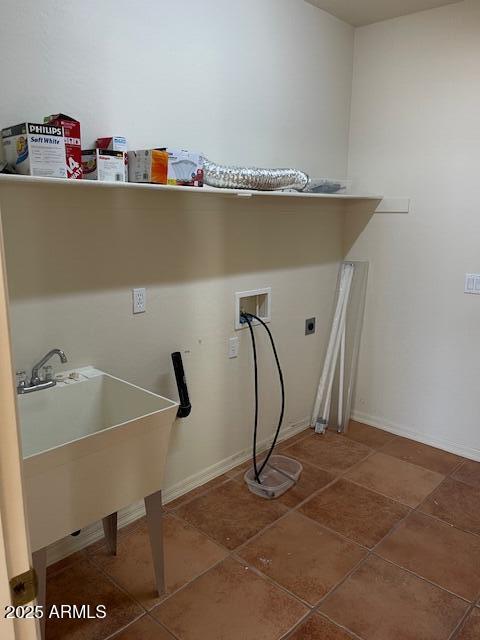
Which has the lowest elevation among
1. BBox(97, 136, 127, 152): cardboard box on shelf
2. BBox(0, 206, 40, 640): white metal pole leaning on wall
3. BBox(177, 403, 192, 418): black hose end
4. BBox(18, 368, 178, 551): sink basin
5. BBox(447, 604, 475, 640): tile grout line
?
BBox(447, 604, 475, 640): tile grout line

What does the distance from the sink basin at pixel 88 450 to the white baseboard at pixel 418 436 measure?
208 cm

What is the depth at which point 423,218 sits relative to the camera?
3121mm

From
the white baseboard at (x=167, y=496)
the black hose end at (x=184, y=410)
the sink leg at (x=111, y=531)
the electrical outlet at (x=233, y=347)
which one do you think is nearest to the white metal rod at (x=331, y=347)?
the white baseboard at (x=167, y=496)

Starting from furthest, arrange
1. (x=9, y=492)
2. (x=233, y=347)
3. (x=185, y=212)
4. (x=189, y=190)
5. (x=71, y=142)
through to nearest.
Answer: (x=233, y=347)
(x=185, y=212)
(x=189, y=190)
(x=71, y=142)
(x=9, y=492)

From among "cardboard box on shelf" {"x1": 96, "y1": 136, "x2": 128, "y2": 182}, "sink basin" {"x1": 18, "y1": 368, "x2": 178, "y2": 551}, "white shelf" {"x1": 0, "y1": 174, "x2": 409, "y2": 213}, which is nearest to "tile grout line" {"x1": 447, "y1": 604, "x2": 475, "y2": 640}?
"sink basin" {"x1": 18, "y1": 368, "x2": 178, "y2": 551}

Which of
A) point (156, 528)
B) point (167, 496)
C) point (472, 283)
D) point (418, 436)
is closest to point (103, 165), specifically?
point (156, 528)

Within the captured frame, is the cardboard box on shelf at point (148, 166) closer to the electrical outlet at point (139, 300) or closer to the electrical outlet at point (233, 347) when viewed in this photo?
the electrical outlet at point (139, 300)

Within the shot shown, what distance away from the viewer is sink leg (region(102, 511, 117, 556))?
2.14 metres

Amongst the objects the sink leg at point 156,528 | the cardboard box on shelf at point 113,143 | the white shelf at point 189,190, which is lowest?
the sink leg at point 156,528

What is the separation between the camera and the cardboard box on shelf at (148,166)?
1922 millimetres

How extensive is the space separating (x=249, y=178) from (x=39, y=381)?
1320 mm

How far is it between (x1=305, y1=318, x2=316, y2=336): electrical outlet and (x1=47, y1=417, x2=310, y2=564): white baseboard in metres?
0.61

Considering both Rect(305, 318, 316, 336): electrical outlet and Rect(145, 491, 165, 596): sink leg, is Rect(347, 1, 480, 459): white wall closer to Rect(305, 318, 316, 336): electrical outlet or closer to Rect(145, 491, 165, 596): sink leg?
Rect(305, 318, 316, 336): electrical outlet

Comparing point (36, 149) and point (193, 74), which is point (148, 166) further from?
point (193, 74)
